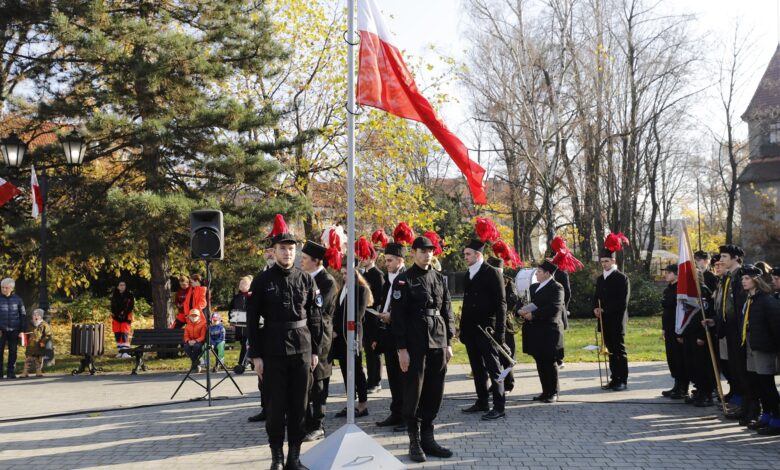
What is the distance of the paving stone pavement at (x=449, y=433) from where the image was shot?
6.71 meters

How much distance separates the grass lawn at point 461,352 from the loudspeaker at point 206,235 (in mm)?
5006

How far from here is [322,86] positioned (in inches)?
830

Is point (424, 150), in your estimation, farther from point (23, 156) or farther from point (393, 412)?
point (393, 412)

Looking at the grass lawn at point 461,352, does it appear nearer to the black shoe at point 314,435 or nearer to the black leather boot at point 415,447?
the black shoe at point 314,435

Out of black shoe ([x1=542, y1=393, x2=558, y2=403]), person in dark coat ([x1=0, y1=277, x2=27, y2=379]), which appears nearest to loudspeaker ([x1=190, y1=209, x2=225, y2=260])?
black shoe ([x1=542, y1=393, x2=558, y2=403])

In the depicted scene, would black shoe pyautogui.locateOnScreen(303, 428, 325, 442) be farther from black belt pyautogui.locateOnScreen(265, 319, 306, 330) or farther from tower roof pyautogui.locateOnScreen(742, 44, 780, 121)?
tower roof pyautogui.locateOnScreen(742, 44, 780, 121)

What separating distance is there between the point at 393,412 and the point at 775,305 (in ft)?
14.7

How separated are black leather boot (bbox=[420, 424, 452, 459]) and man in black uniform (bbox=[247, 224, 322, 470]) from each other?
1.29m

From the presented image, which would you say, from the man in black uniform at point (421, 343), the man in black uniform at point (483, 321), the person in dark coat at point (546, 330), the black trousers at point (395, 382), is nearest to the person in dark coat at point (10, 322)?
the black trousers at point (395, 382)

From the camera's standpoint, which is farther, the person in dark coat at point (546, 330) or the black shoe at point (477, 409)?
the person in dark coat at point (546, 330)

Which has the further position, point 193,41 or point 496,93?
point 496,93

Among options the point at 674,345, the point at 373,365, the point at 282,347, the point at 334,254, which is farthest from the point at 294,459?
the point at 674,345

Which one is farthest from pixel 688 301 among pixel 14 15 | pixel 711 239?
pixel 711 239

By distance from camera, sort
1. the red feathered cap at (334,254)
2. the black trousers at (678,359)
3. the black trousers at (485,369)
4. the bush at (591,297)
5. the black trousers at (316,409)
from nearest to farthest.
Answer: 1. the black trousers at (316,409)
2. the black trousers at (485,369)
3. the red feathered cap at (334,254)
4. the black trousers at (678,359)
5. the bush at (591,297)
